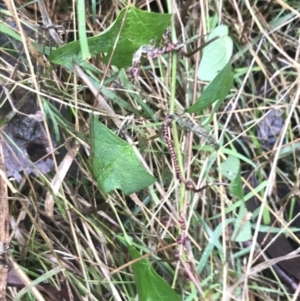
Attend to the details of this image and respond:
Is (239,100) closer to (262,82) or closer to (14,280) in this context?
(262,82)

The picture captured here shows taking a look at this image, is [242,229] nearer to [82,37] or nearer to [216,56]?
[216,56]

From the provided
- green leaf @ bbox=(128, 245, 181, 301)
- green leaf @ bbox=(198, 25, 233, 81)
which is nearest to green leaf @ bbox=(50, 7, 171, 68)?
green leaf @ bbox=(198, 25, 233, 81)

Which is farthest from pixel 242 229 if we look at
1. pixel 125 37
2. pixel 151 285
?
pixel 125 37

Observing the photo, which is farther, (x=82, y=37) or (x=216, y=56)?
(x=216, y=56)

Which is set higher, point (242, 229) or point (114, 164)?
point (114, 164)

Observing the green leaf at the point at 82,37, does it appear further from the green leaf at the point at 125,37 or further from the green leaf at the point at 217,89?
the green leaf at the point at 217,89

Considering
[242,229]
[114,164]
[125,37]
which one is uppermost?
[125,37]

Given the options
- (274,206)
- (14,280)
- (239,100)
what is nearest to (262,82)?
(239,100)
